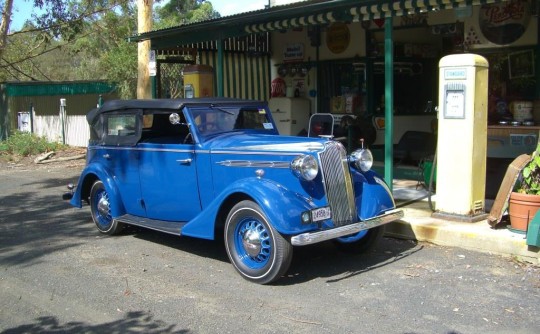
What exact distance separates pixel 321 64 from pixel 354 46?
1.03 meters

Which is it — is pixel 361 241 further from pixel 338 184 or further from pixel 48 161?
pixel 48 161

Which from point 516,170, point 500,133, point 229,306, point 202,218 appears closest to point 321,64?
point 500,133

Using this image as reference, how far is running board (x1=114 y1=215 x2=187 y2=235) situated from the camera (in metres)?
6.15

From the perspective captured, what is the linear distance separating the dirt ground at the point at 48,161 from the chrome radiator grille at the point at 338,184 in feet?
35.5

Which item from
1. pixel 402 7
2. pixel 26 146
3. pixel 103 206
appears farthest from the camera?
pixel 26 146

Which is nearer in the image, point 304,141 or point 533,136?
point 304,141

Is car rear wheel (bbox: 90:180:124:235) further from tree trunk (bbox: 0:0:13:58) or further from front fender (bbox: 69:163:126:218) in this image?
tree trunk (bbox: 0:0:13:58)

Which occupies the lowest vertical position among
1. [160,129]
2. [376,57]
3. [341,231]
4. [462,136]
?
[341,231]

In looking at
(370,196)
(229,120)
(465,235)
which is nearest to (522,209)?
(465,235)

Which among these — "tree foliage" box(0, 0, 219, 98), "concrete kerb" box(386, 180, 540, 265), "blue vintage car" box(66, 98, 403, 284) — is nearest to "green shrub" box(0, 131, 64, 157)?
"tree foliage" box(0, 0, 219, 98)

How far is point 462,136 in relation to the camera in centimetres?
663

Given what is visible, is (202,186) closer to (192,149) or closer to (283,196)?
(192,149)

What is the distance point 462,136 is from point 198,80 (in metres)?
6.74

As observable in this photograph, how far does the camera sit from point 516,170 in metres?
6.30
